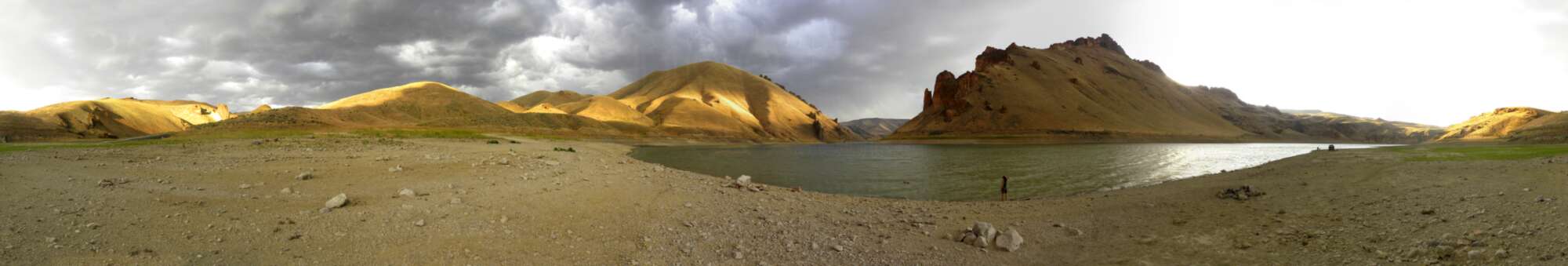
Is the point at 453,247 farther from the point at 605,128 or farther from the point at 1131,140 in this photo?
the point at 1131,140

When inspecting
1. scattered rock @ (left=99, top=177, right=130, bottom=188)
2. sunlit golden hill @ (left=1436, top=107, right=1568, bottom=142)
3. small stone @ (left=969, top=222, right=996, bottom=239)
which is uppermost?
sunlit golden hill @ (left=1436, top=107, right=1568, bottom=142)

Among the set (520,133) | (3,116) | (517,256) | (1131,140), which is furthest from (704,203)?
(1131,140)

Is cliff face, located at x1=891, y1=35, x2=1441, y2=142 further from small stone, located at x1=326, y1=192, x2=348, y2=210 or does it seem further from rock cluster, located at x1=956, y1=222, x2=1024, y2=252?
small stone, located at x1=326, y1=192, x2=348, y2=210

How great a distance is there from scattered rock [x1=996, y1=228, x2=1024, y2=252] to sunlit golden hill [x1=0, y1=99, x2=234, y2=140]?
119097 mm

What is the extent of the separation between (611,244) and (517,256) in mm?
1436

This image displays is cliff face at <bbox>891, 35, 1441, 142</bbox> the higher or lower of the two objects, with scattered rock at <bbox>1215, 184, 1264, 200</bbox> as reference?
higher

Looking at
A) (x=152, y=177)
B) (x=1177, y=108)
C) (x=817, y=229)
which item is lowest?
(x=817, y=229)

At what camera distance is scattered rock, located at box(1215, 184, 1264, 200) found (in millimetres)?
14375

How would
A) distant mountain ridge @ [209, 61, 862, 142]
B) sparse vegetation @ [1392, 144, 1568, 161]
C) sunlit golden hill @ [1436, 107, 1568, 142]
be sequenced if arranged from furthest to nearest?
sunlit golden hill @ [1436, 107, 1568, 142]
distant mountain ridge @ [209, 61, 862, 142]
sparse vegetation @ [1392, 144, 1568, 161]

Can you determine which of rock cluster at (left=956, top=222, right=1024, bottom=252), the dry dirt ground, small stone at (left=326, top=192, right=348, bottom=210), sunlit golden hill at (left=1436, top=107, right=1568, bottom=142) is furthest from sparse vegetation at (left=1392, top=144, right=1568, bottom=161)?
sunlit golden hill at (left=1436, top=107, right=1568, bottom=142)

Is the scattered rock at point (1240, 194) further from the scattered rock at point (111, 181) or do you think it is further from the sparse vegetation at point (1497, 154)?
the scattered rock at point (111, 181)

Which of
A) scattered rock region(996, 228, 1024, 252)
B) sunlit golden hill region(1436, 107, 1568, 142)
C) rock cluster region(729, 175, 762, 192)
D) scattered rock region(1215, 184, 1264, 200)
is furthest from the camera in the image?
sunlit golden hill region(1436, 107, 1568, 142)

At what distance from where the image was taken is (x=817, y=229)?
11.0m

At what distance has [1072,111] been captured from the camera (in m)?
143
